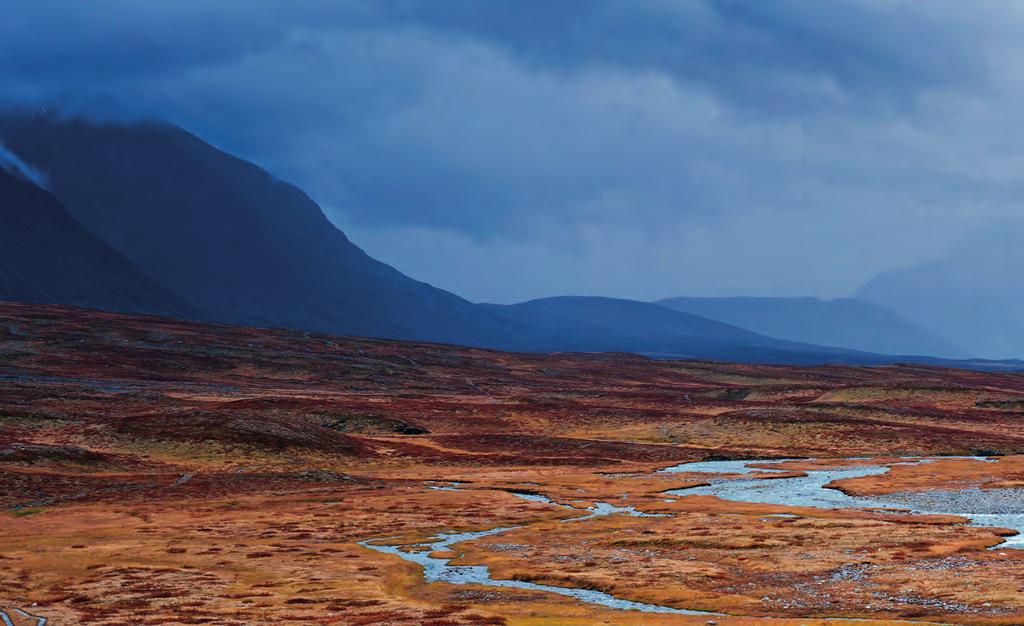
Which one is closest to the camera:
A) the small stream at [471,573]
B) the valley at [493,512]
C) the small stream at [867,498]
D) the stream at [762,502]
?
the valley at [493,512]

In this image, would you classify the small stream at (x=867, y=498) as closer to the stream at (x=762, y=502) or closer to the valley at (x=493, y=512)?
the stream at (x=762, y=502)

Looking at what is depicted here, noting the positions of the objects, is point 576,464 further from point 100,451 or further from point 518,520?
point 100,451

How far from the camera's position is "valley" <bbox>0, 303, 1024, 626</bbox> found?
42969 millimetres

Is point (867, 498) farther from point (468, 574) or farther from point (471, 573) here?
point (468, 574)

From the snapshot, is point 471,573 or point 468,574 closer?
point 468,574

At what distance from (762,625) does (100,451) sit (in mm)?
85222

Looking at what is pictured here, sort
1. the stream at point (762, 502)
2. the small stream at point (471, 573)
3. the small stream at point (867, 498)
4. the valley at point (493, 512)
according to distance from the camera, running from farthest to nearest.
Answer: the small stream at point (867, 498)
the stream at point (762, 502)
the small stream at point (471, 573)
the valley at point (493, 512)

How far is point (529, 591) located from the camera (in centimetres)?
4628

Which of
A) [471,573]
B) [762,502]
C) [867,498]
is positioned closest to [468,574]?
[471,573]

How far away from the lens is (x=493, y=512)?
7519 centimetres

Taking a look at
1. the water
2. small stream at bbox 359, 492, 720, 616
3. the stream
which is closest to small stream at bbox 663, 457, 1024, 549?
the stream

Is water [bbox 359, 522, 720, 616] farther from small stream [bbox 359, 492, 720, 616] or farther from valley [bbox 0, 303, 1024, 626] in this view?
valley [bbox 0, 303, 1024, 626]

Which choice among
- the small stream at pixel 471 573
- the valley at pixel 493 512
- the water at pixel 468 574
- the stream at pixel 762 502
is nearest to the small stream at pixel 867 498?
the stream at pixel 762 502

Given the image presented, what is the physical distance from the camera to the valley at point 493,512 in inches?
1692
